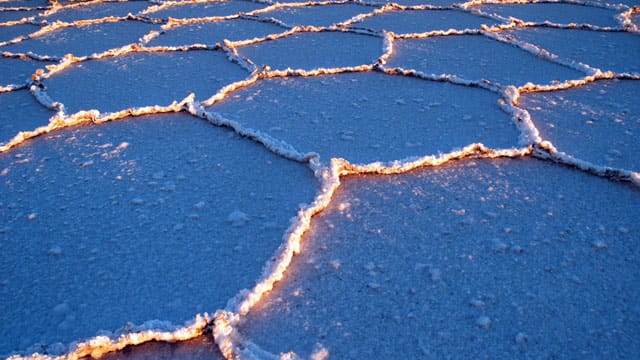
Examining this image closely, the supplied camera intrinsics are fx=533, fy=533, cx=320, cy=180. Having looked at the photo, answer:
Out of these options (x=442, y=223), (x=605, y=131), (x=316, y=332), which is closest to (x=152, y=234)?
(x=316, y=332)

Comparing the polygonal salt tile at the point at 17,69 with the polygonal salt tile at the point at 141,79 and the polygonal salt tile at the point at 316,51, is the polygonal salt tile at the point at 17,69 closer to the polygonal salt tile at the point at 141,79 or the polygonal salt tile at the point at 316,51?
the polygonal salt tile at the point at 141,79

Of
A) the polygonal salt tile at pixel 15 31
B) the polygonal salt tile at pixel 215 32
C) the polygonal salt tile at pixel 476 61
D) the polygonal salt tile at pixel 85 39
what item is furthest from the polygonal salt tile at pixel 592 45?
the polygonal salt tile at pixel 15 31

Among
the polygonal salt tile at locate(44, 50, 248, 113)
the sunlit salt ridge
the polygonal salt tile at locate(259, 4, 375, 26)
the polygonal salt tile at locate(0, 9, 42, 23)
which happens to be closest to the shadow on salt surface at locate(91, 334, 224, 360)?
the sunlit salt ridge

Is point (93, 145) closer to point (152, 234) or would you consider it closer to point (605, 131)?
point (152, 234)

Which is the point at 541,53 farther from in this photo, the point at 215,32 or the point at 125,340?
the point at 125,340

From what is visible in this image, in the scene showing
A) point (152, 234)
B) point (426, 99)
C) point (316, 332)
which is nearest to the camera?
point (316, 332)

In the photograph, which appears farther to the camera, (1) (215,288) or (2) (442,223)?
(2) (442,223)
